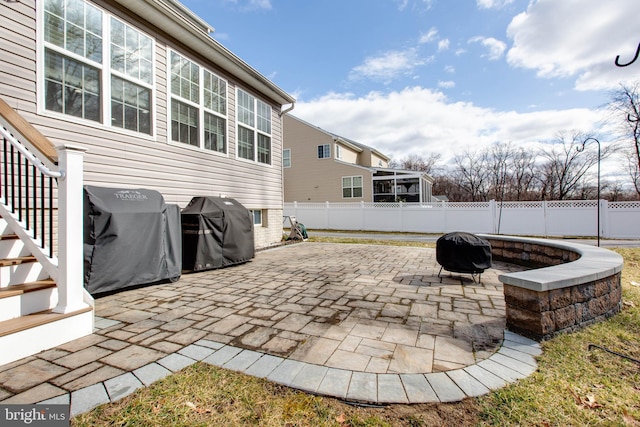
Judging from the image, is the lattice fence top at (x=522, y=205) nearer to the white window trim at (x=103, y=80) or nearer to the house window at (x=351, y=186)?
the house window at (x=351, y=186)

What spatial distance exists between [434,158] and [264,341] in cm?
3976

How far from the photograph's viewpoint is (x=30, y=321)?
244 cm

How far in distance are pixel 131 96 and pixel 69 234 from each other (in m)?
3.76

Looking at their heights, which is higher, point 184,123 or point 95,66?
point 95,66

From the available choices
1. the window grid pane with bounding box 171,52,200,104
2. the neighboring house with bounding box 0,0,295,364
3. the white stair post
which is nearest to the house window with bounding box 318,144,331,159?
the neighboring house with bounding box 0,0,295,364

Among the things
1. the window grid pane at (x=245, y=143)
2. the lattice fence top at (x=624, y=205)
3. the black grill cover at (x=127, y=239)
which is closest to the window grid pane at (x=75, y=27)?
the black grill cover at (x=127, y=239)

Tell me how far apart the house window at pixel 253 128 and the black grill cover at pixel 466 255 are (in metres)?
6.21

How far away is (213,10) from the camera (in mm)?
8039

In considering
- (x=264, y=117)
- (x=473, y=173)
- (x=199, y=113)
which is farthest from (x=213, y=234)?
(x=473, y=173)

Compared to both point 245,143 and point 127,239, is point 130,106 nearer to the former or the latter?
point 127,239

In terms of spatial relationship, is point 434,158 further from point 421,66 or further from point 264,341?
point 264,341

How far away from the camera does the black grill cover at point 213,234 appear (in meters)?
5.56

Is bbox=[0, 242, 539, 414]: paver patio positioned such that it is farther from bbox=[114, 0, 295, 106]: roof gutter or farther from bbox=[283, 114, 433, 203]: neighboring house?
bbox=[283, 114, 433, 203]: neighboring house

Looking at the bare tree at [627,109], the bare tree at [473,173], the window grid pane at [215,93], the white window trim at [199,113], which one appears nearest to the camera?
the white window trim at [199,113]
